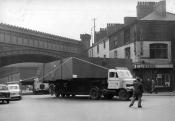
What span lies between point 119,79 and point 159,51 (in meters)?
18.3

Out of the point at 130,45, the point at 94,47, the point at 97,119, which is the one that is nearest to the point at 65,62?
the point at 97,119

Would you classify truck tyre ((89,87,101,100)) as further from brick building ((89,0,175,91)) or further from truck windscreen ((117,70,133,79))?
brick building ((89,0,175,91))

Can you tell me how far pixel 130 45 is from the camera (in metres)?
45.4

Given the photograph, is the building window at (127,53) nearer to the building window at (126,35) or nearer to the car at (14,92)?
the building window at (126,35)

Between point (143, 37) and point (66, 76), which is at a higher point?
point (143, 37)

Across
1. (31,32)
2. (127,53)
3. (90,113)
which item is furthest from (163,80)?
(90,113)

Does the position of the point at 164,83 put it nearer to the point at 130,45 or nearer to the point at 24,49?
the point at 130,45

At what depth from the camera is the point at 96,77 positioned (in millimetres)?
27500

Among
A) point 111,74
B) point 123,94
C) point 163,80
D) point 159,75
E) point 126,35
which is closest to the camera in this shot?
point 123,94

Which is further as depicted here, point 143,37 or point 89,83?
point 143,37

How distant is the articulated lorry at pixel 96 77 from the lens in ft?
86.9

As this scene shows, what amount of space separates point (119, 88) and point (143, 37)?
1798 centimetres

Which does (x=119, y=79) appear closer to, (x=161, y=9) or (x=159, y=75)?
(x=159, y=75)

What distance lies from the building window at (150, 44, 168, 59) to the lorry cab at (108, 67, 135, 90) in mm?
16785
